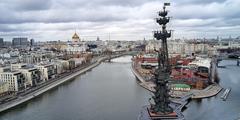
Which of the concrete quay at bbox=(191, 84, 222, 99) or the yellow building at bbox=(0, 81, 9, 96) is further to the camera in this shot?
the yellow building at bbox=(0, 81, 9, 96)

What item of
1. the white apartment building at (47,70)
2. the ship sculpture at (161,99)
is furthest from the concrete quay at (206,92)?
the white apartment building at (47,70)

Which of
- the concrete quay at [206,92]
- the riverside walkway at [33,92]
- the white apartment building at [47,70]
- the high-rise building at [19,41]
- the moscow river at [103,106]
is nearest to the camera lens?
the moscow river at [103,106]

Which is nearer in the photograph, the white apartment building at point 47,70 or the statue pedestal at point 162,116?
the statue pedestal at point 162,116

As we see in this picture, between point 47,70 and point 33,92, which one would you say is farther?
point 47,70

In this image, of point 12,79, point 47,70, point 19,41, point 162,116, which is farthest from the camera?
point 19,41

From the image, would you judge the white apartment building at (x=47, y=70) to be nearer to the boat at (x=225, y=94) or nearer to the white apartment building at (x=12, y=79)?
the white apartment building at (x=12, y=79)

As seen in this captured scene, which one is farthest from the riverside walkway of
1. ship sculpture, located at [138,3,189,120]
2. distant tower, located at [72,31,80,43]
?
distant tower, located at [72,31,80,43]

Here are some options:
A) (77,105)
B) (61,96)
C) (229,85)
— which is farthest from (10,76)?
(229,85)

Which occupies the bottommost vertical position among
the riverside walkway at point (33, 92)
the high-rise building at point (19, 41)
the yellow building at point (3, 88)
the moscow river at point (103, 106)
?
the moscow river at point (103, 106)

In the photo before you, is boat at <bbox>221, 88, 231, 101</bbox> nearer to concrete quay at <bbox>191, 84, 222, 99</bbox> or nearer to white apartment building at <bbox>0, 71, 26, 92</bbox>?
concrete quay at <bbox>191, 84, 222, 99</bbox>

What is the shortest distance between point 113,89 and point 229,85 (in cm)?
834

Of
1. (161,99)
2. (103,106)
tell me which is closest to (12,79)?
(103,106)

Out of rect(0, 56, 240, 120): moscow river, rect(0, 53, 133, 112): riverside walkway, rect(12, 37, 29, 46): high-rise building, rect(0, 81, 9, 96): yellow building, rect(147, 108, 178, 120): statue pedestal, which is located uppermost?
rect(12, 37, 29, 46): high-rise building

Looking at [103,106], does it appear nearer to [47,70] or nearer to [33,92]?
[33,92]
